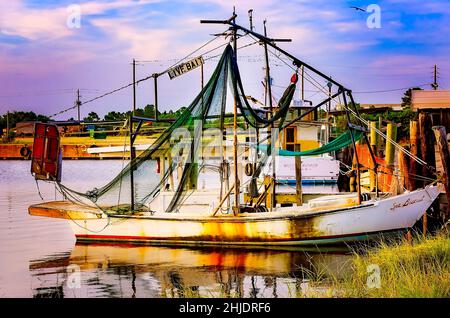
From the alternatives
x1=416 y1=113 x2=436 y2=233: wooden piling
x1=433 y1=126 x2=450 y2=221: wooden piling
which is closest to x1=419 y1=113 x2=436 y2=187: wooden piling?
x1=416 y1=113 x2=436 y2=233: wooden piling

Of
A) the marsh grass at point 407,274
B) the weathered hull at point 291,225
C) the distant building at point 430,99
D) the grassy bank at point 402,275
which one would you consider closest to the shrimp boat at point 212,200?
the weathered hull at point 291,225

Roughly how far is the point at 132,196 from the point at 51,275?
12.0ft

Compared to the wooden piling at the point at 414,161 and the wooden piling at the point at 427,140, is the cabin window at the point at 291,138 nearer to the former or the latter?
the wooden piling at the point at 414,161

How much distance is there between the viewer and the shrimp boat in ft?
55.4

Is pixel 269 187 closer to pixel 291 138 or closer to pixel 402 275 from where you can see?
pixel 402 275

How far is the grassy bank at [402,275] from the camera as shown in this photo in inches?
A: 359

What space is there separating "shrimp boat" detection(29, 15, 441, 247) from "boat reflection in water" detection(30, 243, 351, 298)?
458 millimetres

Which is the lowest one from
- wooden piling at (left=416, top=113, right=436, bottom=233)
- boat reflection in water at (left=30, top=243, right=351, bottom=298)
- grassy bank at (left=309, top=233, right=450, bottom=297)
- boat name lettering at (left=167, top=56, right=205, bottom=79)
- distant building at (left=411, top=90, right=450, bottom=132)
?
boat reflection in water at (left=30, top=243, right=351, bottom=298)

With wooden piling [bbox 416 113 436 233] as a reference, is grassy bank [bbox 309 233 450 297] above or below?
below

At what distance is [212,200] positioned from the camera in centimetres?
1888

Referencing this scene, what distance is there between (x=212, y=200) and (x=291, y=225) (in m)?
2.74

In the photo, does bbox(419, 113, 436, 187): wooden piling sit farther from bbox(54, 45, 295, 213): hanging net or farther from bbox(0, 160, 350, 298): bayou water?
bbox(0, 160, 350, 298): bayou water
